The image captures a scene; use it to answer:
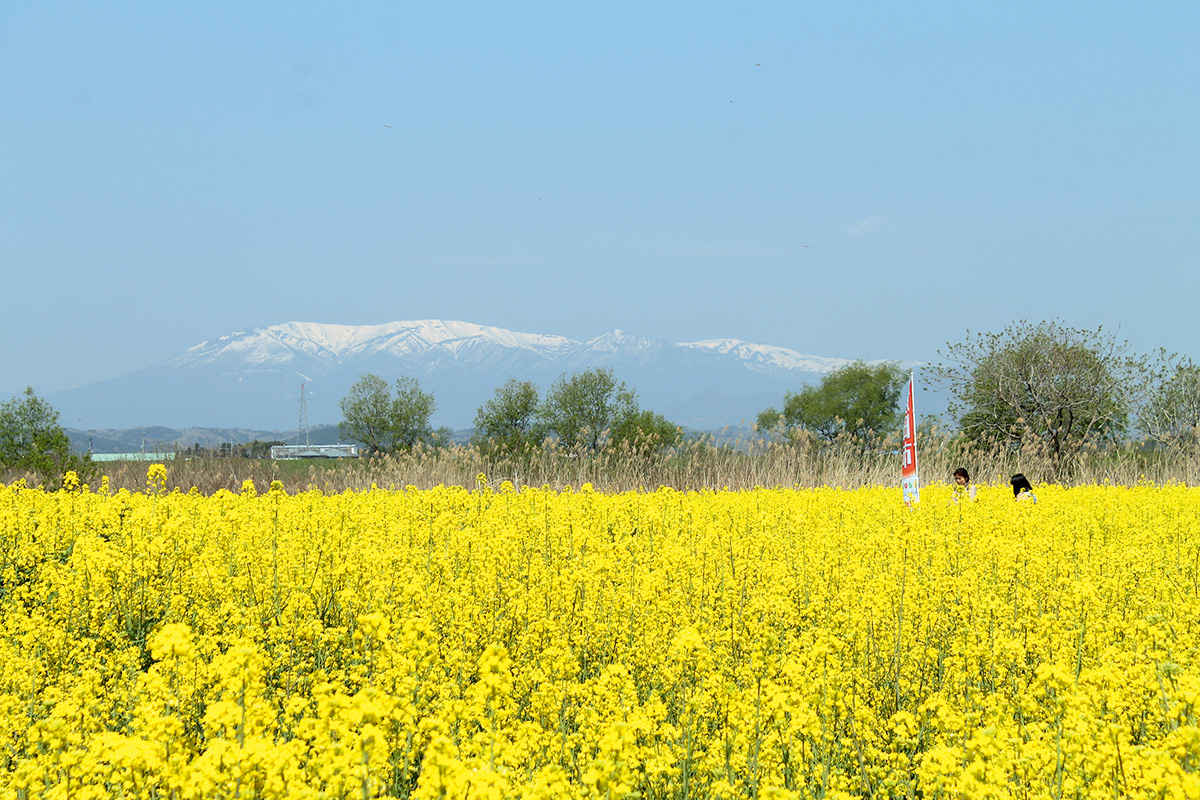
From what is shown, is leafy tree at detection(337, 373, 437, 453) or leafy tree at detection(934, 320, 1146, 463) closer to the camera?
leafy tree at detection(934, 320, 1146, 463)

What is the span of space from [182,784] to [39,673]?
10.2ft

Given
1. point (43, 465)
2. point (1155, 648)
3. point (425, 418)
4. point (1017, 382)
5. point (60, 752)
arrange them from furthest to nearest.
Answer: point (425, 418)
point (1017, 382)
point (43, 465)
point (1155, 648)
point (60, 752)

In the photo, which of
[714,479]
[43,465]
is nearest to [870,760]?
[714,479]

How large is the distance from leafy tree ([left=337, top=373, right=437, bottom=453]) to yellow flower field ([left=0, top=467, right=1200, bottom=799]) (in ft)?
225

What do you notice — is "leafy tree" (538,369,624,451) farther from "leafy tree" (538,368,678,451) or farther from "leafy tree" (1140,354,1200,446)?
"leafy tree" (1140,354,1200,446)

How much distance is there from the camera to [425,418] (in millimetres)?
79500

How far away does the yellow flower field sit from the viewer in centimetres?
278

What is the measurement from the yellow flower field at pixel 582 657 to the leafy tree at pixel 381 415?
68.7 meters

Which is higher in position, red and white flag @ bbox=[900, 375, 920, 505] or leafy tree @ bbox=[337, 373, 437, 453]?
leafy tree @ bbox=[337, 373, 437, 453]

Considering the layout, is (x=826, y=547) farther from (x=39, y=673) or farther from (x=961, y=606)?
(x=39, y=673)

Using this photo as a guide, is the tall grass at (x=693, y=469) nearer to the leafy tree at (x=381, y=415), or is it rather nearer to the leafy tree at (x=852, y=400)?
the leafy tree at (x=852, y=400)

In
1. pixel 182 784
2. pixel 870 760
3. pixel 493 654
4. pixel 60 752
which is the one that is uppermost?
pixel 493 654

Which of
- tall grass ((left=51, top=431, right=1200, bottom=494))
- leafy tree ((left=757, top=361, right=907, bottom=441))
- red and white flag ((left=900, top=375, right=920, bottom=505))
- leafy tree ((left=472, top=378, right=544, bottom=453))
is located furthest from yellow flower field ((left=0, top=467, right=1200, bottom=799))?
leafy tree ((left=757, top=361, right=907, bottom=441))

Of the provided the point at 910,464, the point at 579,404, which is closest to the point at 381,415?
the point at 579,404
